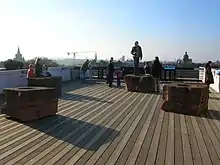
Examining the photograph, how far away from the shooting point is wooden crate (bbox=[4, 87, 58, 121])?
648cm

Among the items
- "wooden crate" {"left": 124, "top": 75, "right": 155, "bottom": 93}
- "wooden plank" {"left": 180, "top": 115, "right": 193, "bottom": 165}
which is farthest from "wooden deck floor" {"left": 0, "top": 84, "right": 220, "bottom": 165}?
"wooden crate" {"left": 124, "top": 75, "right": 155, "bottom": 93}

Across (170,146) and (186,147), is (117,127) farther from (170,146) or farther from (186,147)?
(186,147)

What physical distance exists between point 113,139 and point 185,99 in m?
3.29

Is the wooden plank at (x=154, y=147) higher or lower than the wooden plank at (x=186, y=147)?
Answer: higher

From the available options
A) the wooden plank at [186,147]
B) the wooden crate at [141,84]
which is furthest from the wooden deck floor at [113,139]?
the wooden crate at [141,84]

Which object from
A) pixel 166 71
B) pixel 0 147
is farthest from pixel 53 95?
pixel 166 71

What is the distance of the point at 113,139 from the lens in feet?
17.0

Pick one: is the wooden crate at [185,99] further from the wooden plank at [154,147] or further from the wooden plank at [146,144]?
the wooden plank at [154,147]

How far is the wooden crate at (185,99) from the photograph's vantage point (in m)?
7.69

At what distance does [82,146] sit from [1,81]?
7418 mm

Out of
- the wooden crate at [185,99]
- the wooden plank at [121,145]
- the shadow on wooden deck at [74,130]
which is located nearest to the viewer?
the wooden plank at [121,145]

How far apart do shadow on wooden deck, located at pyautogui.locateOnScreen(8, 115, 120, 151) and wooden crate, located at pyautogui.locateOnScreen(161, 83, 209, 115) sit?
8.50ft

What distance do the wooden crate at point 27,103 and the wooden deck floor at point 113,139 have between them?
0.22 m

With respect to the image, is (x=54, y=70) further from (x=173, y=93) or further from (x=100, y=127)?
(x=100, y=127)
